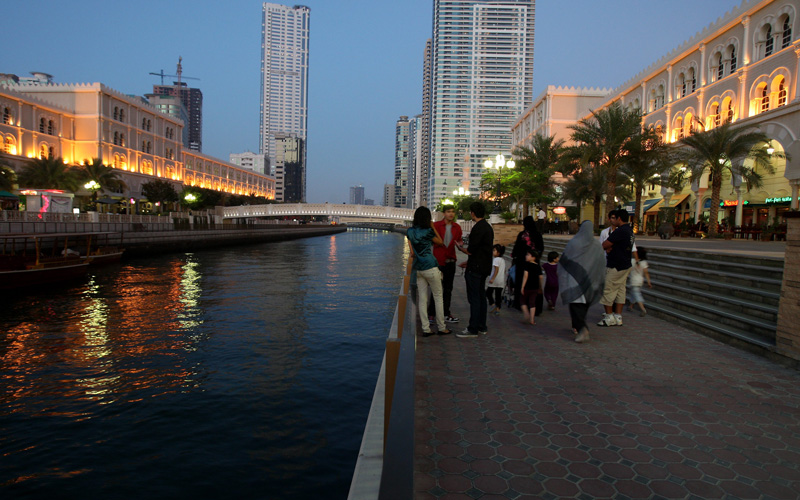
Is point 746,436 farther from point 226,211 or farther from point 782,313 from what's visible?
point 226,211

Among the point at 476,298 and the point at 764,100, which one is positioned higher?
the point at 764,100

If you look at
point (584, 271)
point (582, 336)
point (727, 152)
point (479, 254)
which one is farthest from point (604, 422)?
point (727, 152)

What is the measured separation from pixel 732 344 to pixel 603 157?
82.1ft

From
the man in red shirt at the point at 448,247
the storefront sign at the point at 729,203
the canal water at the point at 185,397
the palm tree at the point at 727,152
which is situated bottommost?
the canal water at the point at 185,397

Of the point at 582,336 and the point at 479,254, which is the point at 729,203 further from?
the point at 479,254

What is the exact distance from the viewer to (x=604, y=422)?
434 cm

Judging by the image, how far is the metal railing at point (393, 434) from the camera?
2.00 m

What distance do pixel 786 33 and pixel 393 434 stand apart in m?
33.1

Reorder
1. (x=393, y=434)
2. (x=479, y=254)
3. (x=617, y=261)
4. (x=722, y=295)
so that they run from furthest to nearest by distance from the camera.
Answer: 1. (x=722, y=295)
2. (x=617, y=261)
3. (x=479, y=254)
4. (x=393, y=434)

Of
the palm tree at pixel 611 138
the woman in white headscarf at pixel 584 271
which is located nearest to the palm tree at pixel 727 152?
the palm tree at pixel 611 138

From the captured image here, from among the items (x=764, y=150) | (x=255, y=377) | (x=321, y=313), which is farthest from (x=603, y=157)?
(x=255, y=377)

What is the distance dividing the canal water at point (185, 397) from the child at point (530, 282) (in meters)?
3.04

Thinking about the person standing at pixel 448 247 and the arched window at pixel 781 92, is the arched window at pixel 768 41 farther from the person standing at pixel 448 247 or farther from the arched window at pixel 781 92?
the person standing at pixel 448 247

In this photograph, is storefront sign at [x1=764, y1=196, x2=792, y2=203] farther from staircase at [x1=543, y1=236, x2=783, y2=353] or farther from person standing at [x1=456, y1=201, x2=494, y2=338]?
person standing at [x1=456, y1=201, x2=494, y2=338]
